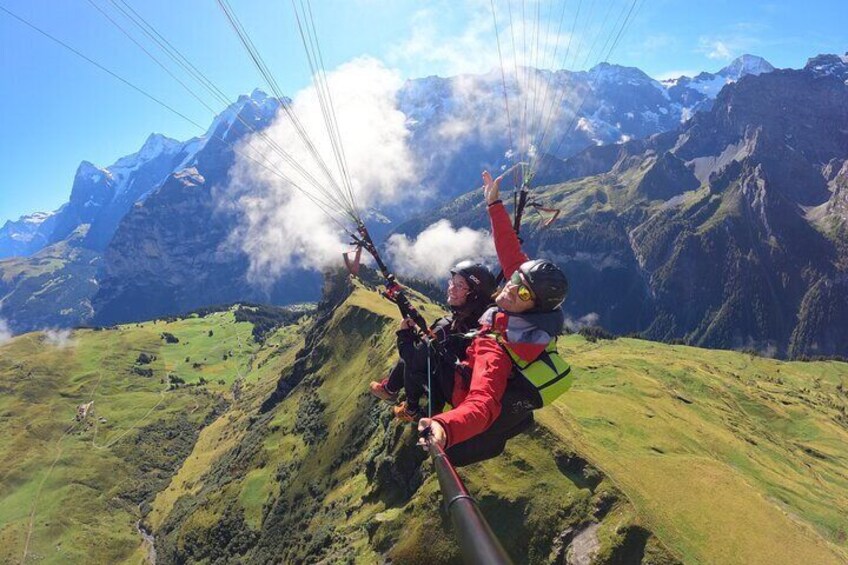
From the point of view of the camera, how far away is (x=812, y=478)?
2985 inches

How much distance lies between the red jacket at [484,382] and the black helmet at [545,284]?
0.84 metres

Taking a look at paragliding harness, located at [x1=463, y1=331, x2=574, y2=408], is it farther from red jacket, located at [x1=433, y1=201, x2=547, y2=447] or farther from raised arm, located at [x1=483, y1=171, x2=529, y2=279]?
raised arm, located at [x1=483, y1=171, x2=529, y2=279]

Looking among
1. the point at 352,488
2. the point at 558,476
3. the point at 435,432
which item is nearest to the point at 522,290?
the point at 435,432

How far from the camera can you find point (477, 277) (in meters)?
15.2

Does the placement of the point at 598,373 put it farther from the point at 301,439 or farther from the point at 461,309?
the point at 301,439

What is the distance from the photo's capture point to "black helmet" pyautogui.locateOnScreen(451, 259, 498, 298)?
15.1 m

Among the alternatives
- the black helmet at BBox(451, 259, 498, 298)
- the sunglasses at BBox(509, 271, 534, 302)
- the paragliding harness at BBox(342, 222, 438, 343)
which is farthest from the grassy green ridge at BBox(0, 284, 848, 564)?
the sunglasses at BBox(509, 271, 534, 302)

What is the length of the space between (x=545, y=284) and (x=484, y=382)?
273 centimetres

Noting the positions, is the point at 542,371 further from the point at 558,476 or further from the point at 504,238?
the point at 558,476

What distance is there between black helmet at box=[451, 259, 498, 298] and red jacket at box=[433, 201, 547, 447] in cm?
72

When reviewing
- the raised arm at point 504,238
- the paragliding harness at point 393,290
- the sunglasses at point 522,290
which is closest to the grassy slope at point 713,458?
the paragliding harness at point 393,290

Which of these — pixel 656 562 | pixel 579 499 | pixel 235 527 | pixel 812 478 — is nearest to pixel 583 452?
pixel 579 499

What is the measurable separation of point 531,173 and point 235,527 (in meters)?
121

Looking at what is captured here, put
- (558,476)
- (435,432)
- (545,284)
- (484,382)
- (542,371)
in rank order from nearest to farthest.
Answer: (435,432), (484,382), (542,371), (545,284), (558,476)
